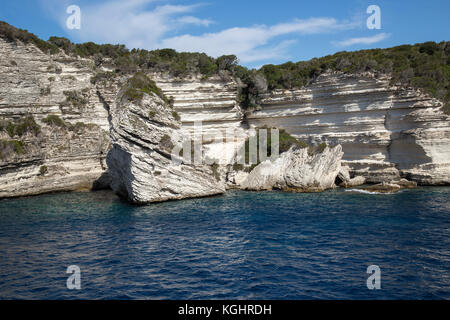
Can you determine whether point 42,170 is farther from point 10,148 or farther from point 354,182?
point 354,182

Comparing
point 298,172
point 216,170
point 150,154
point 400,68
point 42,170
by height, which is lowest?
point 298,172

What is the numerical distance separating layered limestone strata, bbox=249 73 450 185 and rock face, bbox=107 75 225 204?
18024 mm

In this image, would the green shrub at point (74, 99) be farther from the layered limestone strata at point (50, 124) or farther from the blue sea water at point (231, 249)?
the blue sea water at point (231, 249)

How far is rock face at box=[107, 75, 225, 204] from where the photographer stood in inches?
1265

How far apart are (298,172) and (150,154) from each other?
17.4 m

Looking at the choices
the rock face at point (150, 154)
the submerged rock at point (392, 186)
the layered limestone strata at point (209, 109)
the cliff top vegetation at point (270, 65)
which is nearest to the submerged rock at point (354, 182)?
the submerged rock at point (392, 186)

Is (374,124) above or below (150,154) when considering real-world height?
above

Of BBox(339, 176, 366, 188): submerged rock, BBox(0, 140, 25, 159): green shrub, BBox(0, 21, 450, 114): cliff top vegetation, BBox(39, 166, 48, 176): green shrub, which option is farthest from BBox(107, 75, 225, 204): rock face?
BBox(339, 176, 366, 188): submerged rock

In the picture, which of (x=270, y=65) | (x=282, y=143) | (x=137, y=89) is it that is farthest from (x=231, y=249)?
(x=270, y=65)

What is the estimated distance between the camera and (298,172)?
39.5 m

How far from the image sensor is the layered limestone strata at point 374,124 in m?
37.8

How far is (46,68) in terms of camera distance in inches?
1735

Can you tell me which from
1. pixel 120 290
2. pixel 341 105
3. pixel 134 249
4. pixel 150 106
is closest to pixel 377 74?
pixel 341 105

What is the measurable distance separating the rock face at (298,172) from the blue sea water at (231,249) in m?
6.57
